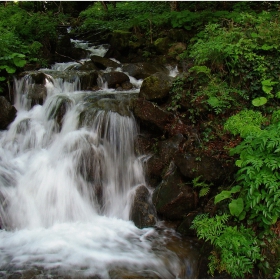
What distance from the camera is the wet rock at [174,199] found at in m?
5.12

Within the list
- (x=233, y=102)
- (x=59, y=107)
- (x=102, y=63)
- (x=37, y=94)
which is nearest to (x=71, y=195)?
(x=59, y=107)

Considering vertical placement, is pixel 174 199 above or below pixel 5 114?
below

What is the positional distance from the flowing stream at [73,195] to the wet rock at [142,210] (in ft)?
0.46

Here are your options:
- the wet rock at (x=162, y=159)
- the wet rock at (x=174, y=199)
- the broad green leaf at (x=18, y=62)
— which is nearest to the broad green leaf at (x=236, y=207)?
the wet rock at (x=174, y=199)

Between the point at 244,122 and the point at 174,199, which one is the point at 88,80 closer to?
the point at 174,199

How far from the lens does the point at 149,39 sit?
35.9ft

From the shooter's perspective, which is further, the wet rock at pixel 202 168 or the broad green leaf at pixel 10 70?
the broad green leaf at pixel 10 70

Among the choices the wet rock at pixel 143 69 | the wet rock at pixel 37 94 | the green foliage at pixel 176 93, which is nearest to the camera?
the green foliage at pixel 176 93

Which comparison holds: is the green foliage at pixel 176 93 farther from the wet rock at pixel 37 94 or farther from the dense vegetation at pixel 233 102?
the wet rock at pixel 37 94

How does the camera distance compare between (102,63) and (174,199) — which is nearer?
(174,199)

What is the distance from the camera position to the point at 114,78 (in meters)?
8.62

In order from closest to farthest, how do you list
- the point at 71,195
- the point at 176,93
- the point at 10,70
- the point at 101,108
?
the point at 71,195
the point at 176,93
the point at 101,108
the point at 10,70

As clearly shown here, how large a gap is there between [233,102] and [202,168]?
1729 millimetres

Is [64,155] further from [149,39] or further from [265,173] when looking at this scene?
Result: [149,39]
